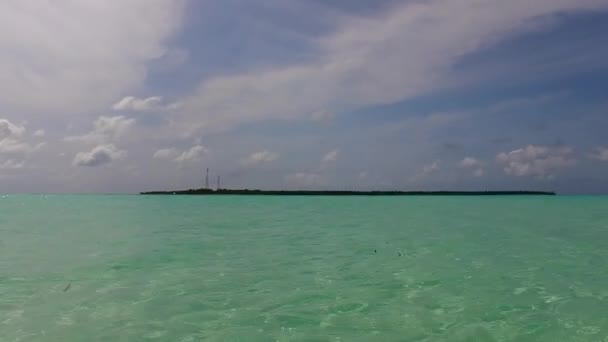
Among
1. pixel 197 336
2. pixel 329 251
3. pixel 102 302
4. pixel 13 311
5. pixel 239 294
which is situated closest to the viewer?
pixel 197 336

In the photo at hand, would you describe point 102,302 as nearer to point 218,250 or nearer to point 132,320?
point 132,320

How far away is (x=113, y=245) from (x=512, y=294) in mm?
20654

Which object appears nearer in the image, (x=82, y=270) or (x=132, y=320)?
(x=132, y=320)

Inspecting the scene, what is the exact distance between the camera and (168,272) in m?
17.3

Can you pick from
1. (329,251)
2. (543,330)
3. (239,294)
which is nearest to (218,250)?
(329,251)

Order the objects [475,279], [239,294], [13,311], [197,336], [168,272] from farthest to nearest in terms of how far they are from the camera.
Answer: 1. [168,272]
2. [475,279]
3. [239,294]
4. [13,311]
5. [197,336]

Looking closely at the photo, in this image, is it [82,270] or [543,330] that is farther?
[82,270]

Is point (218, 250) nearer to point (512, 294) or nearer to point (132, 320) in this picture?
point (132, 320)

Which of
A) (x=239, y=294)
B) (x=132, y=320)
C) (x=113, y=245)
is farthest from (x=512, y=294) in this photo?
(x=113, y=245)

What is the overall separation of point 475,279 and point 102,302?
11874mm

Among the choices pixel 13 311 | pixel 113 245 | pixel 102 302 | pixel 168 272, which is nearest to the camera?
pixel 13 311

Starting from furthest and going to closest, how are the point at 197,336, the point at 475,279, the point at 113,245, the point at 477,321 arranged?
the point at 113,245 < the point at 475,279 < the point at 477,321 < the point at 197,336

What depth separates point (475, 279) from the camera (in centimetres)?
1602

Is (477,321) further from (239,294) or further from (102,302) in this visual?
(102,302)
